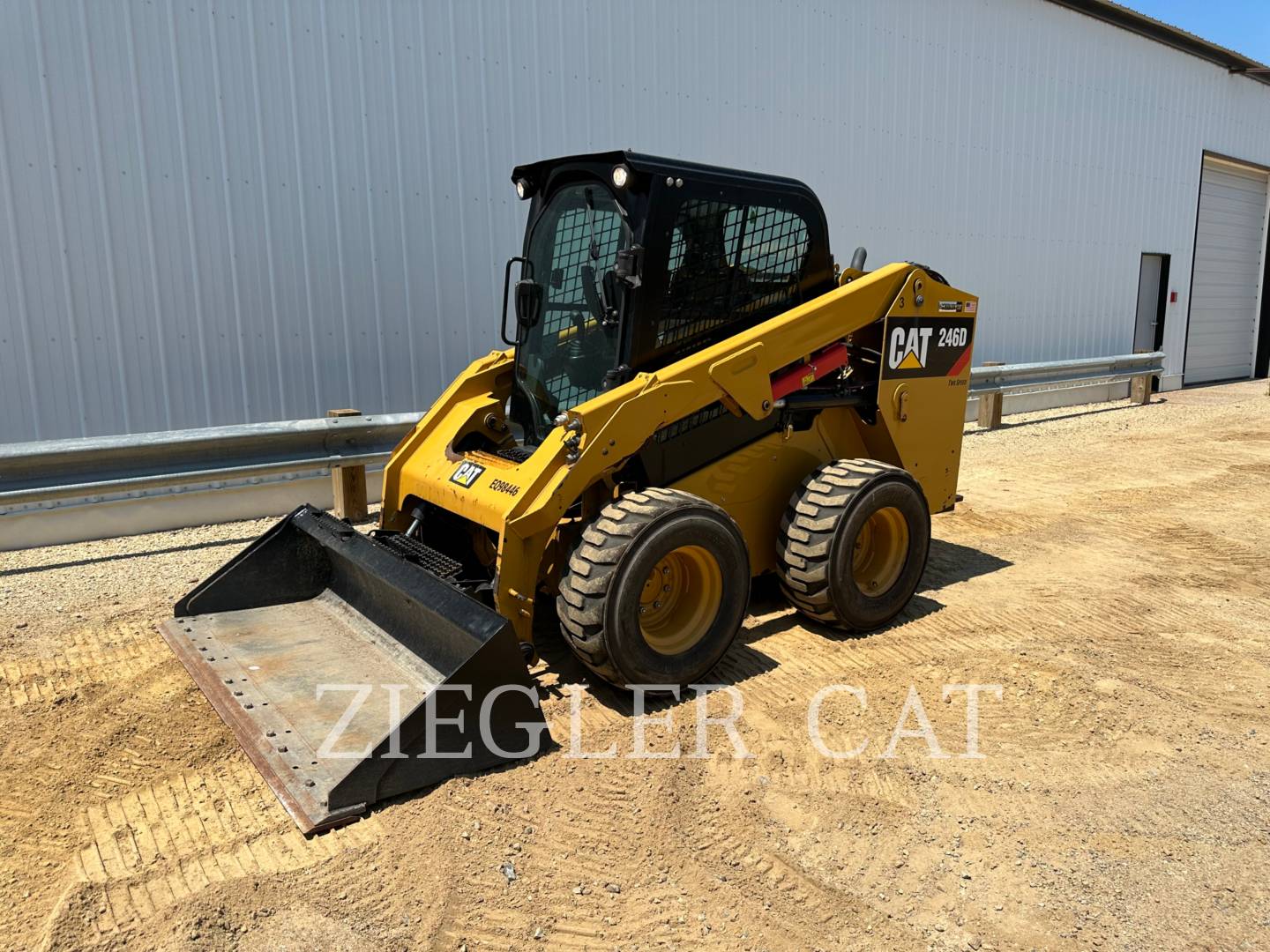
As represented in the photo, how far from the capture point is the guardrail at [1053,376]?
432 inches

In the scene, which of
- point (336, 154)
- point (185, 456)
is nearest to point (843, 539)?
point (185, 456)

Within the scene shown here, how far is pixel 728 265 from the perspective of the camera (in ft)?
14.9

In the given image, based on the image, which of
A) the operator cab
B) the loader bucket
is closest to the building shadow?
the operator cab

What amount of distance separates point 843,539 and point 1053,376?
8.69m

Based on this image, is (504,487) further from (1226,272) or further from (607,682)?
(1226,272)

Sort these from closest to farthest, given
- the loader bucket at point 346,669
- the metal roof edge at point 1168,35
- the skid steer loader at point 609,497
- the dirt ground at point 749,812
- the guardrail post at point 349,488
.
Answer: the dirt ground at point 749,812
the loader bucket at point 346,669
the skid steer loader at point 609,497
the guardrail post at point 349,488
the metal roof edge at point 1168,35

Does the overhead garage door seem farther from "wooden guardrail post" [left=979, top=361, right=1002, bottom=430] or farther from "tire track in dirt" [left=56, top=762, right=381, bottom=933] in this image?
"tire track in dirt" [left=56, top=762, right=381, bottom=933]

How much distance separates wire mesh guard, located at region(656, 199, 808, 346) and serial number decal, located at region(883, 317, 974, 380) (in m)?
0.70

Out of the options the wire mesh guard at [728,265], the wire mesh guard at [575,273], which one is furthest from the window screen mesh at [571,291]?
the wire mesh guard at [728,265]

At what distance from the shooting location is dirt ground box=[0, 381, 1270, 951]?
263 centimetres

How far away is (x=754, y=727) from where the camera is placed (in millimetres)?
3775

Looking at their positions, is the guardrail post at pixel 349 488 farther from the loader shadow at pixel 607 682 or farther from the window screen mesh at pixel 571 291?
the loader shadow at pixel 607 682

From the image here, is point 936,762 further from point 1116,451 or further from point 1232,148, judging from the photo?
point 1232,148

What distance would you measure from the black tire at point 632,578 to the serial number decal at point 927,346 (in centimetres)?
179
